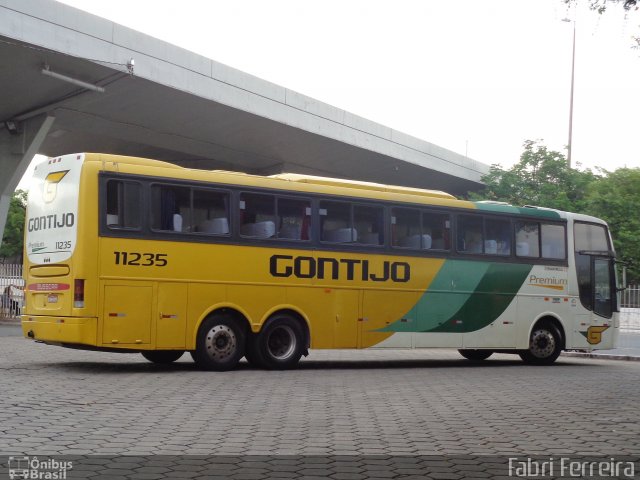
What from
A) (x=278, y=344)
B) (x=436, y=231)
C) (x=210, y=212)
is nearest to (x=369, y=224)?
(x=436, y=231)

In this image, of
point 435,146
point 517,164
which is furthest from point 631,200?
point 435,146

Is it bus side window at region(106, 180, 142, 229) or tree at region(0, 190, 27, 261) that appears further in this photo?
tree at region(0, 190, 27, 261)

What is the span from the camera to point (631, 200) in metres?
50.6

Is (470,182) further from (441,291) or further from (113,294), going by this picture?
(113,294)

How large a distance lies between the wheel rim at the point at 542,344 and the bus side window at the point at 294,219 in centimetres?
638

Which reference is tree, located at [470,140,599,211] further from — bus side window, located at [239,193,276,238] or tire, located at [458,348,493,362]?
bus side window, located at [239,193,276,238]

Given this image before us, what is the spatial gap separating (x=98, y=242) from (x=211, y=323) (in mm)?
2398

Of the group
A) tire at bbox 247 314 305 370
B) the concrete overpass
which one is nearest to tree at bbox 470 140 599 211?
the concrete overpass

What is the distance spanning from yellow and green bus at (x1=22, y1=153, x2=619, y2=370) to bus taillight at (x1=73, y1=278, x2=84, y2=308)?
2cm

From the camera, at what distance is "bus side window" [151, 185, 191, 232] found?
14.9 metres

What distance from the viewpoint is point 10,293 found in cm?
3559

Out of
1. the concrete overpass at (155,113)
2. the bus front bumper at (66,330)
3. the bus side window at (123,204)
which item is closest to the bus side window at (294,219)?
→ the bus side window at (123,204)

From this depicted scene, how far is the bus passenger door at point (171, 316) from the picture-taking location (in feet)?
48.8

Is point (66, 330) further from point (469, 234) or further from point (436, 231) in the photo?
point (469, 234)
